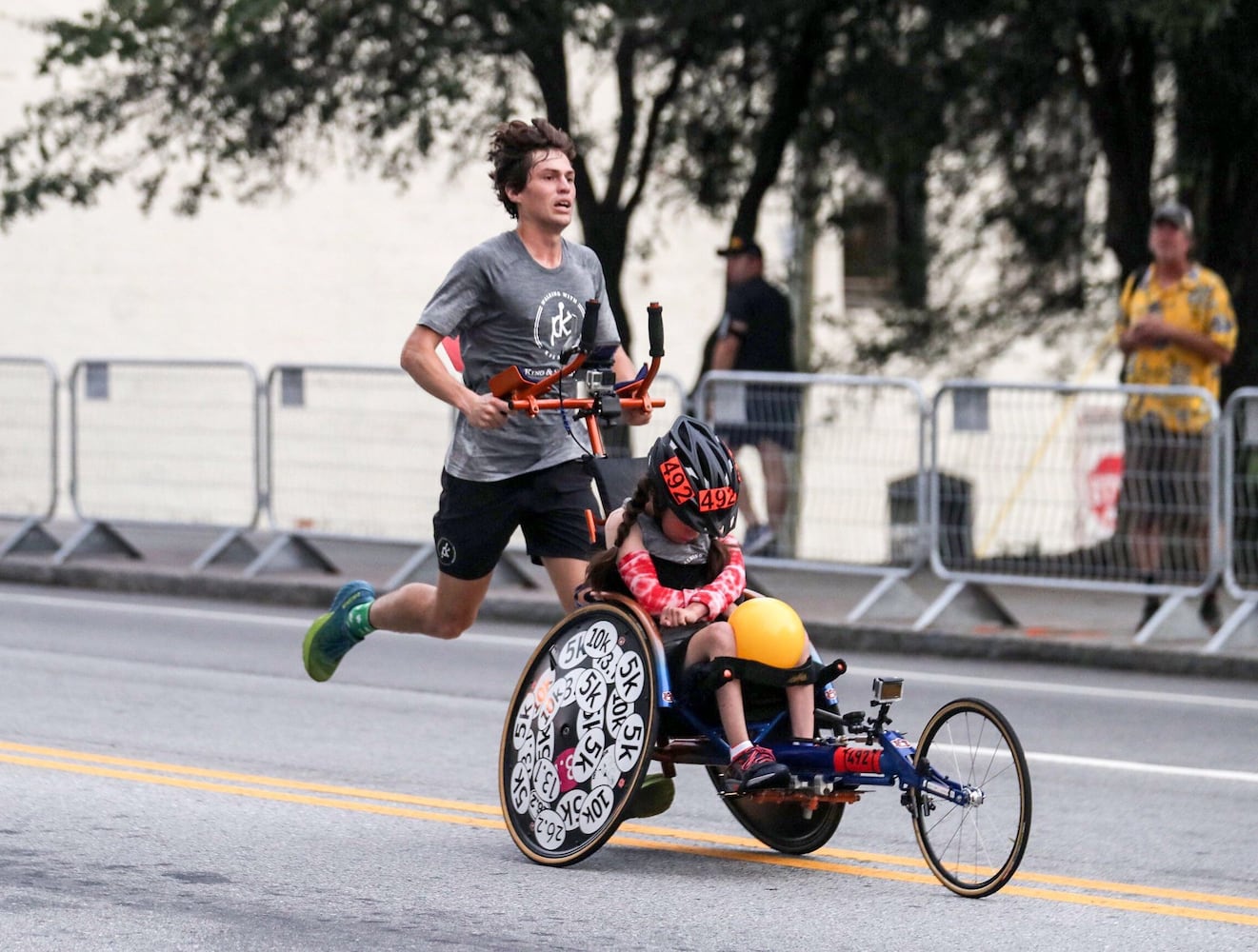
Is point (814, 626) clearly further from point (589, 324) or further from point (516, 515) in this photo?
point (589, 324)

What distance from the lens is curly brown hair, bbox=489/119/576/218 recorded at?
6.83 m

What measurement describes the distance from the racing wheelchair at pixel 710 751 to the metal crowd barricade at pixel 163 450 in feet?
27.7

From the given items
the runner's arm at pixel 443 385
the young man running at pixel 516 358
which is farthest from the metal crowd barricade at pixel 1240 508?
the runner's arm at pixel 443 385

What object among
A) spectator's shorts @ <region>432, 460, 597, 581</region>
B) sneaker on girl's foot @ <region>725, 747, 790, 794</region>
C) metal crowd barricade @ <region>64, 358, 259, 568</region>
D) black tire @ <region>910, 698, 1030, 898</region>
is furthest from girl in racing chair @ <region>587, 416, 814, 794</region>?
metal crowd barricade @ <region>64, 358, 259, 568</region>

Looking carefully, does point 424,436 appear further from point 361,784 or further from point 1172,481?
point 361,784

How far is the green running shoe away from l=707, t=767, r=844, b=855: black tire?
65.6 inches

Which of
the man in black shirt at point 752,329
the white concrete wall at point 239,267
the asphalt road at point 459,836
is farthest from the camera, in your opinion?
the white concrete wall at point 239,267

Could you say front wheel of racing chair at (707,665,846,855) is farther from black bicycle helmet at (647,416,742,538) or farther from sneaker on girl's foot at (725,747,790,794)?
black bicycle helmet at (647,416,742,538)

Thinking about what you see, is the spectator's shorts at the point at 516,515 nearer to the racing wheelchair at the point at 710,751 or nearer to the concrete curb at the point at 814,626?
the racing wheelchair at the point at 710,751

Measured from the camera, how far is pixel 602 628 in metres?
6.23

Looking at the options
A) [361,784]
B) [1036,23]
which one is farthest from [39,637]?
[1036,23]

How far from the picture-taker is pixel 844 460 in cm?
1271

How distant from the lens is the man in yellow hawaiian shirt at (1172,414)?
11.5 meters

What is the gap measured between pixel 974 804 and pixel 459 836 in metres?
1.76
